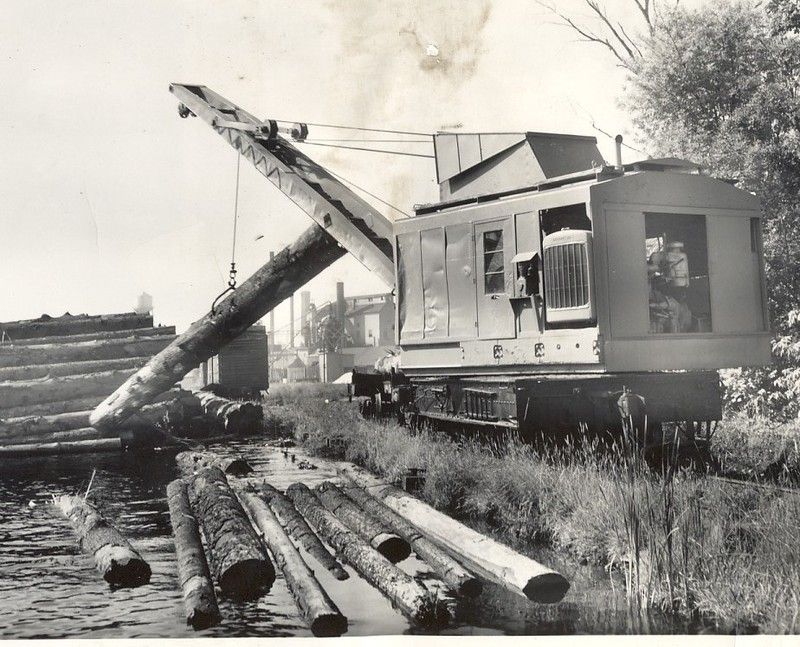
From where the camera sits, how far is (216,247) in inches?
424

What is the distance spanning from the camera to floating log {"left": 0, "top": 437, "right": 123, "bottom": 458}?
12539 millimetres

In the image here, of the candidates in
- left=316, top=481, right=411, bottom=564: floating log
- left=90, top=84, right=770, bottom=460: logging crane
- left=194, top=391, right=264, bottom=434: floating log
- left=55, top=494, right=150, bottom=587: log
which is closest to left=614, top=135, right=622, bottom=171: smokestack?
left=90, top=84, right=770, bottom=460: logging crane

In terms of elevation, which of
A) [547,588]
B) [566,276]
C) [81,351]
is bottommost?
[547,588]

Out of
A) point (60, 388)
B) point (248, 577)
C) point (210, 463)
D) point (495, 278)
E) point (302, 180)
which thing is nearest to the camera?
point (248, 577)

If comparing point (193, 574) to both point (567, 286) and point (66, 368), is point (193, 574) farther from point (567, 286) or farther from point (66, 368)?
point (66, 368)

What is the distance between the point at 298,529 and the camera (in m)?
6.20

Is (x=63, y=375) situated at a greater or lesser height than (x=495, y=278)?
lesser

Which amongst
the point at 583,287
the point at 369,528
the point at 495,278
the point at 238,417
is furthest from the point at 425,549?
the point at 238,417

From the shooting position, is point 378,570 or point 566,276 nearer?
point 378,570

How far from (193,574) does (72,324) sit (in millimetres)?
11194

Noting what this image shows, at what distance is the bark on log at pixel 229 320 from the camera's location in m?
10.9

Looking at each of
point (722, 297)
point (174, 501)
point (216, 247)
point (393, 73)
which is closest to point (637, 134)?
point (722, 297)

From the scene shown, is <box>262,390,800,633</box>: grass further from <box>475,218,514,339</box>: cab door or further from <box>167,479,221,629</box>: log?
<box>167,479,221,629</box>: log

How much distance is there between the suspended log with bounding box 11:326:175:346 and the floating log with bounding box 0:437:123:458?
2164mm
